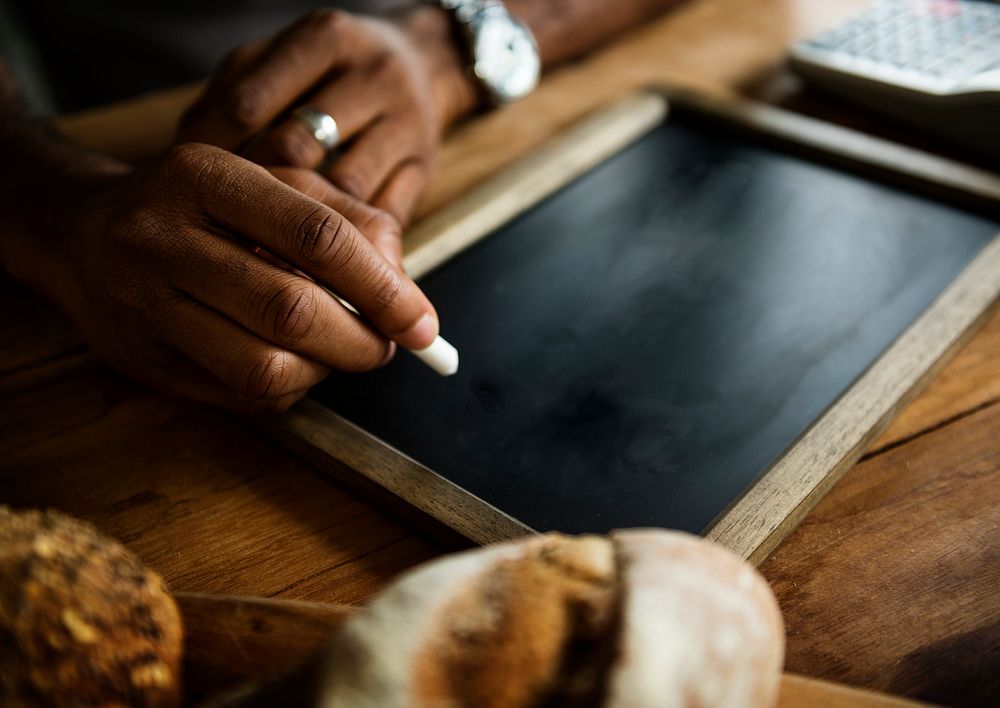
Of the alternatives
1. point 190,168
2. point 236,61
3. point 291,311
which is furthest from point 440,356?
point 236,61

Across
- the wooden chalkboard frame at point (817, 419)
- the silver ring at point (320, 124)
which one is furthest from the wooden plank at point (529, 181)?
the silver ring at point (320, 124)

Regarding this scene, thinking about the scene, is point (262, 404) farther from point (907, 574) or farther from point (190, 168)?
point (907, 574)

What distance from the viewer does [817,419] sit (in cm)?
58

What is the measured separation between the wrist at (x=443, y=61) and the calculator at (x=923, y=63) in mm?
356

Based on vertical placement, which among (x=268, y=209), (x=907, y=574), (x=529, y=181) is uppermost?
(x=268, y=209)

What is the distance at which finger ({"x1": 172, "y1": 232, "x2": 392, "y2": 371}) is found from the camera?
1.93 feet

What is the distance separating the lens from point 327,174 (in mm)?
809

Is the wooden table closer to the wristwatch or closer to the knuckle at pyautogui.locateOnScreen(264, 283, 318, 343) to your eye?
the knuckle at pyautogui.locateOnScreen(264, 283, 318, 343)

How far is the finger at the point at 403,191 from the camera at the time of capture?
0.82 metres

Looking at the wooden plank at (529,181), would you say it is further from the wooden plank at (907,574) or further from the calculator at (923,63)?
the wooden plank at (907,574)

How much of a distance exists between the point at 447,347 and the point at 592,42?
634 millimetres

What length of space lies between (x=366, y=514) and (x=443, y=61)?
0.60 m

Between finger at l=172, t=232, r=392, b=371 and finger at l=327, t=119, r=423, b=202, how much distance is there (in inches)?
8.3

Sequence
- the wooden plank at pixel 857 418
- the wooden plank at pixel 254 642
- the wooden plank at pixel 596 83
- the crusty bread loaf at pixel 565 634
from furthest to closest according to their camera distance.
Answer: the wooden plank at pixel 596 83, the wooden plank at pixel 857 418, the wooden plank at pixel 254 642, the crusty bread loaf at pixel 565 634
